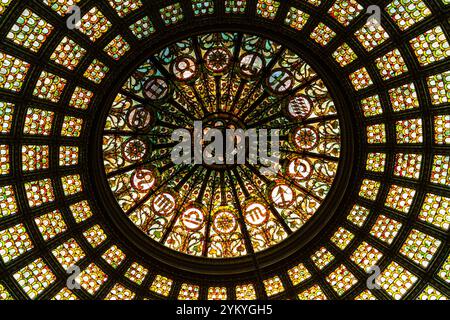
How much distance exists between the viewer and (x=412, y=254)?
15898mm

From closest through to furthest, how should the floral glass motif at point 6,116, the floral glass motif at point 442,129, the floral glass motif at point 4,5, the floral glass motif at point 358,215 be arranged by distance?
the floral glass motif at point 4,5 < the floral glass motif at point 6,116 < the floral glass motif at point 442,129 < the floral glass motif at point 358,215

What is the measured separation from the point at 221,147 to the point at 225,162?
4389 millimetres

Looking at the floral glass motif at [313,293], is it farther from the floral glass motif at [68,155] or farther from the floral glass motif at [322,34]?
the floral glass motif at [68,155]

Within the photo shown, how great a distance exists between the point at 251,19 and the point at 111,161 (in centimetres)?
797

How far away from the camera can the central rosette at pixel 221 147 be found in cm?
1731

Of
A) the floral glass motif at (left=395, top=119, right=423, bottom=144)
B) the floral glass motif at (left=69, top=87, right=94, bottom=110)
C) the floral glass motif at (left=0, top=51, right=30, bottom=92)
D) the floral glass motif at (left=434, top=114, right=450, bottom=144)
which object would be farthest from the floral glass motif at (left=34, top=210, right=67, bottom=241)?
Answer: the floral glass motif at (left=434, top=114, right=450, bottom=144)

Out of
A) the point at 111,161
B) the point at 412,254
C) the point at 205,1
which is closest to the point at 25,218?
the point at 111,161

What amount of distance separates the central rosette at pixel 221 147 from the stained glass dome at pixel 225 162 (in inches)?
3.2

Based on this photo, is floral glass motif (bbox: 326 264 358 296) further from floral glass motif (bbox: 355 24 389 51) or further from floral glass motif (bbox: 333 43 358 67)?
floral glass motif (bbox: 355 24 389 51)

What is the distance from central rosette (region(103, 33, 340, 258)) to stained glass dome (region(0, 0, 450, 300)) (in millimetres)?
82

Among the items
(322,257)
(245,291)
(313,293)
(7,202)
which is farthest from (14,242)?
(322,257)

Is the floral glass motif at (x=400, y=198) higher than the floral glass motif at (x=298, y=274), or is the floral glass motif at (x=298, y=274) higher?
the floral glass motif at (x=400, y=198)

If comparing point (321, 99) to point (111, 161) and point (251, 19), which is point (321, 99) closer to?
point (251, 19)

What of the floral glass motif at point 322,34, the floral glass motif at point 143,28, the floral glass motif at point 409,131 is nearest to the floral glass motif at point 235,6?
the floral glass motif at point 322,34
